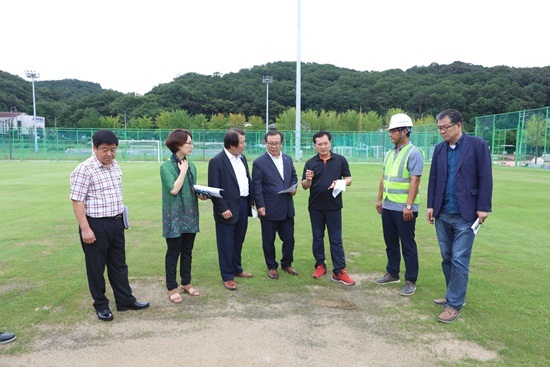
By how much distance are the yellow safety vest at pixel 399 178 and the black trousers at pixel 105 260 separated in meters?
2.93

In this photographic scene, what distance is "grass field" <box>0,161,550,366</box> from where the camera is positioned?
A: 379cm

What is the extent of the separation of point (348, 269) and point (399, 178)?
4.88 ft

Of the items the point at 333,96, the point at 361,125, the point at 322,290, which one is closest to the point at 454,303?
the point at 322,290

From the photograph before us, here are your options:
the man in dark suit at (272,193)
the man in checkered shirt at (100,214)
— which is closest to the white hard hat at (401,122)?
the man in dark suit at (272,193)

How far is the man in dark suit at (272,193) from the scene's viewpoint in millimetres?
5191

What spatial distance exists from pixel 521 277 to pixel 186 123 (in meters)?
61.2

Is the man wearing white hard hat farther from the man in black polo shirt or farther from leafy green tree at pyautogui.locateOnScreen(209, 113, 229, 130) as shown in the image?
leafy green tree at pyautogui.locateOnScreen(209, 113, 229, 130)

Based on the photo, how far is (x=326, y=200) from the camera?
5172 millimetres

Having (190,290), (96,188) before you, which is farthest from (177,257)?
(96,188)

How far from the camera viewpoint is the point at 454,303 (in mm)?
4035

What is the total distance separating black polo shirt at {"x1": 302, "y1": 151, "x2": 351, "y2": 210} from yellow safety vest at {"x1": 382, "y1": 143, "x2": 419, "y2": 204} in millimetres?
597

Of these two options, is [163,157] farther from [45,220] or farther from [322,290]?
[322,290]

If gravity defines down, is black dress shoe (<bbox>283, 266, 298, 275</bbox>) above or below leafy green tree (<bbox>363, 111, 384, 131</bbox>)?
below

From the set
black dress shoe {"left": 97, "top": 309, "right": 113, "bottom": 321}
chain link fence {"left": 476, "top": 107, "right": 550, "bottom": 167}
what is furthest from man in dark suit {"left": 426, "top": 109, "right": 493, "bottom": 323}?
chain link fence {"left": 476, "top": 107, "right": 550, "bottom": 167}
